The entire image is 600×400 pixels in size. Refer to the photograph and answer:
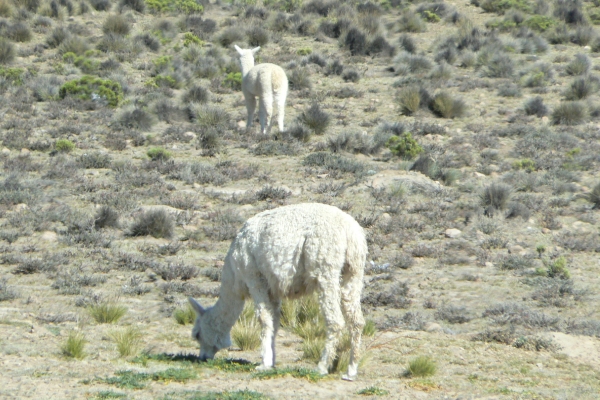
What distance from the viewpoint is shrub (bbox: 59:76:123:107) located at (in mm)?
23125

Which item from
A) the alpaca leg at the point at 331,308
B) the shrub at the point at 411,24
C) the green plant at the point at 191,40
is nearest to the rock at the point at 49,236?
the alpaca leg at the point at 331,308

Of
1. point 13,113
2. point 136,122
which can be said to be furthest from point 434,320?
point 13,113

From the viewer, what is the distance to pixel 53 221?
15.1 metres

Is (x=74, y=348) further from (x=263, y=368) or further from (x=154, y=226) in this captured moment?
(x=154, y=226)

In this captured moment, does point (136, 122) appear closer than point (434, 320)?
No

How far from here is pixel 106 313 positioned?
10.9 m

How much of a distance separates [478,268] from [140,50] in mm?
18213

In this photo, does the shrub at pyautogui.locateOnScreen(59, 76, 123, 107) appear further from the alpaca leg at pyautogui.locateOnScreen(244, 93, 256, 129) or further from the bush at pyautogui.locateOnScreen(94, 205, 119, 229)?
the bush at pyautogui.locateOnScreen(94, 205, 119, 229)

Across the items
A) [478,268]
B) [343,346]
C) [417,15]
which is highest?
[417,15]

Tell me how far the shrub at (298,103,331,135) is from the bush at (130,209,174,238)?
7635 millimetres

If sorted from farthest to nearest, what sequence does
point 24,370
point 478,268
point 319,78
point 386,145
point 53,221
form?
point 319,78 < point 386,145 < point 53,221 < point 478,268 < point 24,370

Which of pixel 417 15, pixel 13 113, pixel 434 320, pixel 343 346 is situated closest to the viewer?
pixel 343 346

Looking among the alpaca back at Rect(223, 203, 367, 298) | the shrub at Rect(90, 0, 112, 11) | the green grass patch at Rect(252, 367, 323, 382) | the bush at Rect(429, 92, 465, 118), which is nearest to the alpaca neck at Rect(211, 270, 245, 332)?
the alpaca back at Rect(223, 203, 367, 298)

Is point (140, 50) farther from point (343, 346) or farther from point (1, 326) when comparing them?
point (343, 346)
